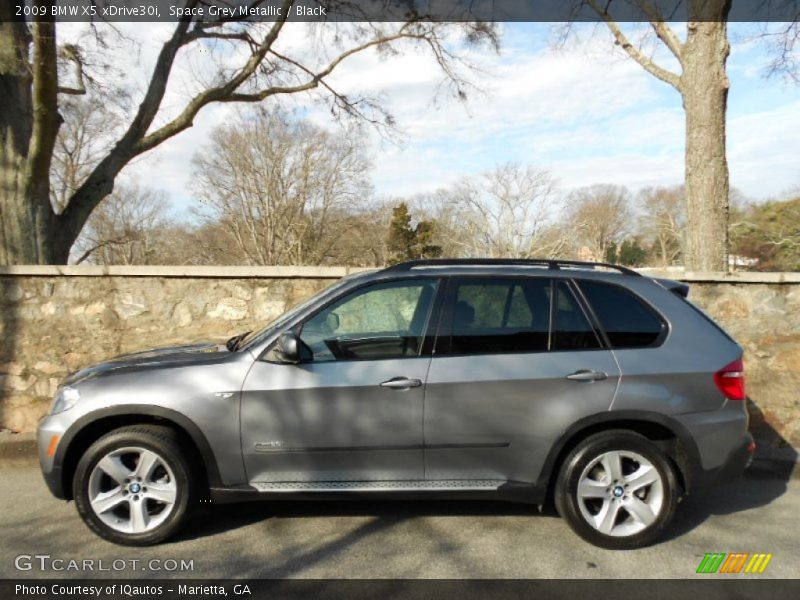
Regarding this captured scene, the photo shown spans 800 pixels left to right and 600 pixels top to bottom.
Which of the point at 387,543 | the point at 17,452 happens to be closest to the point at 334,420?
the point at 387,543

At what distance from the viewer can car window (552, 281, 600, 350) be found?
11.6ft

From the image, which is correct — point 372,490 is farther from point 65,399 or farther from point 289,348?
point 65,399

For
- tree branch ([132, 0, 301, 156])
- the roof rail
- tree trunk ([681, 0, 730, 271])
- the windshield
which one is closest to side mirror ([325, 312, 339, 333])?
the windshield

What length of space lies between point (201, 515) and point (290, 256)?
3641 centimetres

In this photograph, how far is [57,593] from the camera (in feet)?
9.65

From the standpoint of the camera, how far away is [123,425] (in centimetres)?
356

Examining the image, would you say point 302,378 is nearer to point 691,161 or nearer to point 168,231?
point 691,161

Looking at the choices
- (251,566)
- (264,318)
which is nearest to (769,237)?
(264,318)

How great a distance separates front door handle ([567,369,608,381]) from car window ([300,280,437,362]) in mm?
956

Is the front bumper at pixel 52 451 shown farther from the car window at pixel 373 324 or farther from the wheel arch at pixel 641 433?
the wheel arch at pixel 641 433

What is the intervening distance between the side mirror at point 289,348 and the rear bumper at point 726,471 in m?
2.55

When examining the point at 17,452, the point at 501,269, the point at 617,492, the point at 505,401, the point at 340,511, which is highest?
the point at 501,269

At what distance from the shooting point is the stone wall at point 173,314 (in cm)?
557

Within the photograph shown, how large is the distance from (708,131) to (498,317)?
15.7 feet
